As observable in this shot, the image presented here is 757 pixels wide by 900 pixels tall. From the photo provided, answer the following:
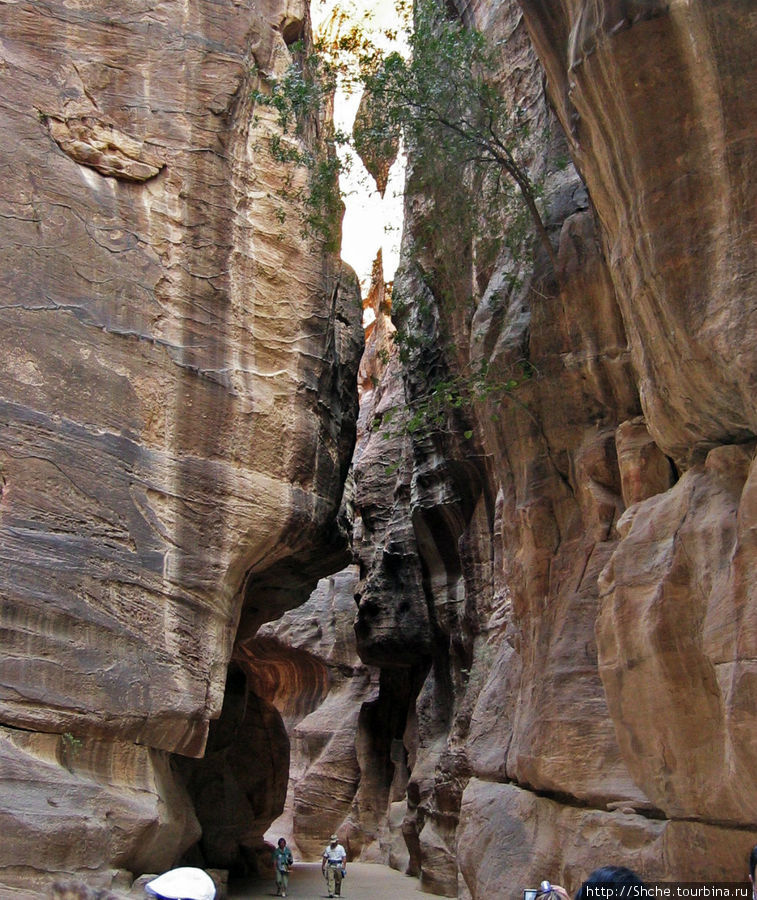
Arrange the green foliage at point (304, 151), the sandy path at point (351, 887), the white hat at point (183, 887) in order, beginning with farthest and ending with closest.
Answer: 1. the sandy path at point (351, 887)
2. the green foliage at point (304, 151)
3. the white hat at point (183, 887)

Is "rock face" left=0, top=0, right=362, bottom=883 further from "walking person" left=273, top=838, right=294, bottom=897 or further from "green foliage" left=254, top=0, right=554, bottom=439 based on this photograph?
"walking person" left=273, top=838, right=294, bottom=897

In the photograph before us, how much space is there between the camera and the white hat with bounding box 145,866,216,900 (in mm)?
2736

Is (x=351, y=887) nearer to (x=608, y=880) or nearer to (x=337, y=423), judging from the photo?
(x=337, y=423)

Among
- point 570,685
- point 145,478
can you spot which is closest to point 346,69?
point 145,478

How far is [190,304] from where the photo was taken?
13234 mm

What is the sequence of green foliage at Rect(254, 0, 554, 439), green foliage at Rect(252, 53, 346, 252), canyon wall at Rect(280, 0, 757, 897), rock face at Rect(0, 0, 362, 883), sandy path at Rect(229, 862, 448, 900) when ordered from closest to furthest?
canyon wall at Rect(280, 0, 757, 897) < rock face at Rect(0, 0, 362, 883) < green foliage at Rect(254, 0, 554, 439) < green foliage at Rect(252, 53, 346, 252) < sandy path at Rect(229, 862, 448, 900)

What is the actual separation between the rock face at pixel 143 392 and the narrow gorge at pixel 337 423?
0.04 m

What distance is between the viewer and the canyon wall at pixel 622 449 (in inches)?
264

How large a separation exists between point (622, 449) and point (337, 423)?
7.12 m

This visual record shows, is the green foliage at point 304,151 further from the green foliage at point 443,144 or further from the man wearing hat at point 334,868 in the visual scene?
the man wearing hat at point 334,868

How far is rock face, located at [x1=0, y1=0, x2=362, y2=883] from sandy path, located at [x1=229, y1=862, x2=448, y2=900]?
636 cm

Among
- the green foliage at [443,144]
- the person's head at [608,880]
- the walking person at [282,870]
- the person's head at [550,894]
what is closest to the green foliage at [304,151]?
the green foliage at [443,144]

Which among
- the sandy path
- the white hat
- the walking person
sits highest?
the white hat

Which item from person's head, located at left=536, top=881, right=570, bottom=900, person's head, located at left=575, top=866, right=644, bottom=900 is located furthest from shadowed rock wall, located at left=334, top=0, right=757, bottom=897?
person's head, located at left=575, top=866, right=644, bottom=900
